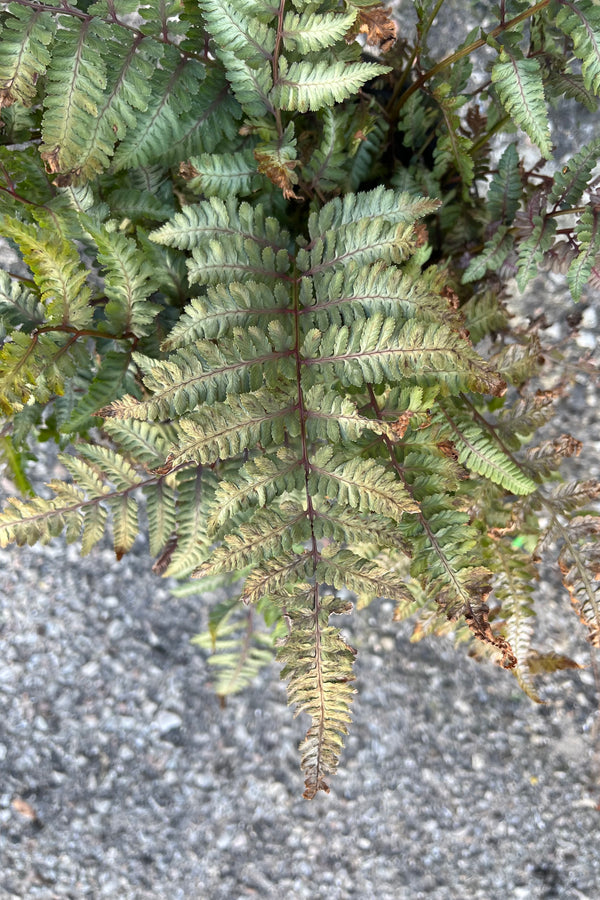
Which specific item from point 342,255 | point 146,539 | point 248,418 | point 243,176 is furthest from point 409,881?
point 243,176

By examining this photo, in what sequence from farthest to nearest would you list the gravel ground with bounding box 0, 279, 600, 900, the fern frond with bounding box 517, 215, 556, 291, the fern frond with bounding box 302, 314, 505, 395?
the gravel ground with bounding box 0, 279, 600, 900 < the fern frond with bounding box 517, 215, 556, 291 < the fern frond with bounding box 302, 314, 505, 395

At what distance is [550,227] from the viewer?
1407 millimetres

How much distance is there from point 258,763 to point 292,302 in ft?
5.41

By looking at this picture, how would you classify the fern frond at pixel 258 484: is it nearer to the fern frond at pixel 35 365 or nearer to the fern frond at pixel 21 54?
the fern frond at pixel 35 365

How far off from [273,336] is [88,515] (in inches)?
23.8

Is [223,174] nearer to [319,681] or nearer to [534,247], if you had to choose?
[534,247]

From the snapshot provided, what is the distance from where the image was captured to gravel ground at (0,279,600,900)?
2.20 m

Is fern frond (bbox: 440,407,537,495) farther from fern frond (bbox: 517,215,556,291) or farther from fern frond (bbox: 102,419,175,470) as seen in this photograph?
fern frond (bbox: 102,419,175,470)

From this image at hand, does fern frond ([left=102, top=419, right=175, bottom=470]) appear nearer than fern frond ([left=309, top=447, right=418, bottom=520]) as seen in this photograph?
No

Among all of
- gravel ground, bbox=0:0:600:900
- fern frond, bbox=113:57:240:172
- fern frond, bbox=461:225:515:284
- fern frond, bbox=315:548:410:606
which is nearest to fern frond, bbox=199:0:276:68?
fern frond, bbox=113:57:240:172

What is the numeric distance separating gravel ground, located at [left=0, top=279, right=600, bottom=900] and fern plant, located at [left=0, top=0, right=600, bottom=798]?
0.79m

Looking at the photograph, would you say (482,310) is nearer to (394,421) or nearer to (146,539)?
(394,421)

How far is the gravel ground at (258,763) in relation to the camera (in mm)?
2201

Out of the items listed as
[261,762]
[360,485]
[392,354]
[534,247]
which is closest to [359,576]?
[360,485]
